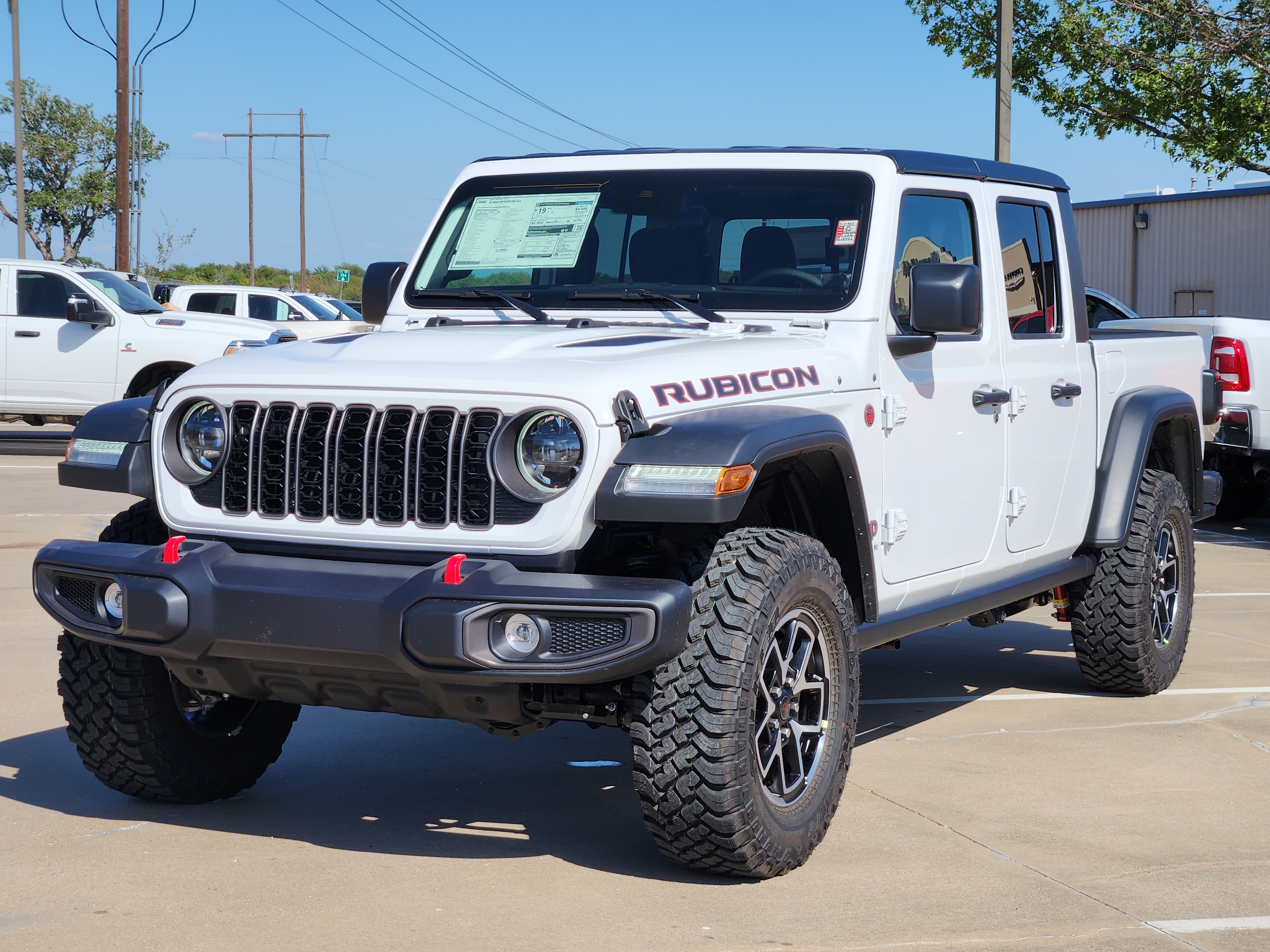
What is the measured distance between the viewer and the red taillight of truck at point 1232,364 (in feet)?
37.1

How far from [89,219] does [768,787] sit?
45547mm

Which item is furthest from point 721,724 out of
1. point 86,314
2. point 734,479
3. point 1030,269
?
point 86,314

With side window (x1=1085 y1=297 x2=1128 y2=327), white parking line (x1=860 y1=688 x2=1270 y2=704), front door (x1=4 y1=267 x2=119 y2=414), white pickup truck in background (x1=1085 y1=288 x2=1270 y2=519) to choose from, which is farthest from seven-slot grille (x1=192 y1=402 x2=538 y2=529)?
front door (x1=4 y1=267 x2=119 y2=414)

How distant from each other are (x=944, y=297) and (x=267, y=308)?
65.4ft

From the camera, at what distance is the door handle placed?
5215mm

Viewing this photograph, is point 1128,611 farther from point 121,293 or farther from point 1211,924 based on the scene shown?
point 121,293

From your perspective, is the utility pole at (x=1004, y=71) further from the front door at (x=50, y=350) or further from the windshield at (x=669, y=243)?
the windshield at (x=669, y=243)

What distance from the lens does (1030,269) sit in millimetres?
5859

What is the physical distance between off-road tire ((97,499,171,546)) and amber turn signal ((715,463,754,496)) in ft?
Result: 5.77

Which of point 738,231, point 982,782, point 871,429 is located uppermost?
point 738,231

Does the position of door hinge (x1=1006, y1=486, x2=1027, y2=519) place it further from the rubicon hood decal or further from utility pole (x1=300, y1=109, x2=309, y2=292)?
utility pole (x1=300, y1=109, x2=309, y2=292)

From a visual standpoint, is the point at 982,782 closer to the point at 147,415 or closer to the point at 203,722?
the point at 203,722

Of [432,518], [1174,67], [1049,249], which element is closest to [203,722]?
[432,518]

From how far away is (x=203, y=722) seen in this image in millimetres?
4730
